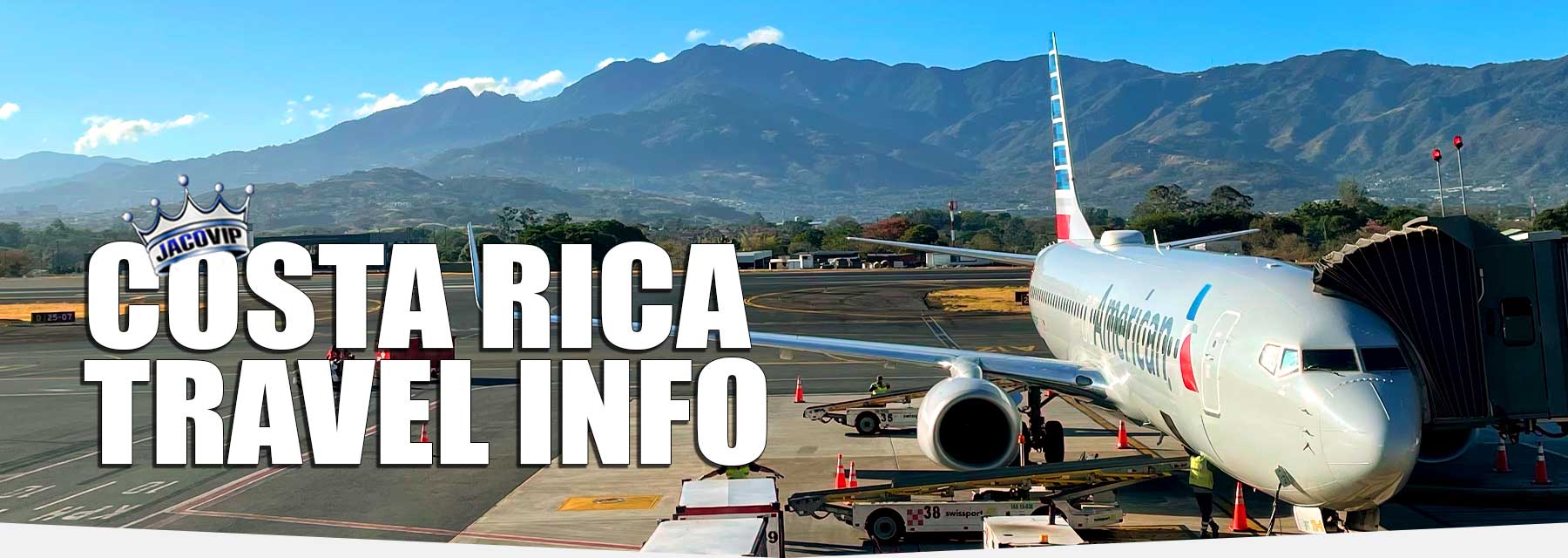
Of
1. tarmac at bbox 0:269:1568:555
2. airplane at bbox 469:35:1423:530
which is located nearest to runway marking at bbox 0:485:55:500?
tarmac at bbox 0:269:1568:555

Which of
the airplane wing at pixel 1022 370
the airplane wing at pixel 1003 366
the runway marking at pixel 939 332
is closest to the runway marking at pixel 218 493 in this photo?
the airplane wing at pixel 1003 366

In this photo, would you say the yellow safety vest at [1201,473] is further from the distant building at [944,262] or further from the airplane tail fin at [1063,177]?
the distant building at [944,262]

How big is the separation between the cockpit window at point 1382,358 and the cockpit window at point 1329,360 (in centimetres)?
12

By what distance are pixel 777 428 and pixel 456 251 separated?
145 metres

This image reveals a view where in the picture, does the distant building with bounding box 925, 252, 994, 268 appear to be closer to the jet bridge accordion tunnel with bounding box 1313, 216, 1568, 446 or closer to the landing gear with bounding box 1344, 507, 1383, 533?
the jet bridge accordion tunnel with bounding box 1313, 216, 1568, 446

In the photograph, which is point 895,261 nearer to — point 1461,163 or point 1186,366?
point 1461,163

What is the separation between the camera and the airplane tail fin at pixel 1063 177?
3400 cm

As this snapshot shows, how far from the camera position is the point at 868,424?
89.7ft

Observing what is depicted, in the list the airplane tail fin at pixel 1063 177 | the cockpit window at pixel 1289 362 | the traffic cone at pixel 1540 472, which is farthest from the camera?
the airplane tail fin at pixel 1063 177

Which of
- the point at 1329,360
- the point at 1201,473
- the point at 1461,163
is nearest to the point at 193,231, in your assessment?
the point at 1201,473

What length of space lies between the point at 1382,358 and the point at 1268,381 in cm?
122

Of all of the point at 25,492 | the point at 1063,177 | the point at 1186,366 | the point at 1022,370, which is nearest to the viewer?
the point at 1186,366

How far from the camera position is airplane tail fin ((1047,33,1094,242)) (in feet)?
112

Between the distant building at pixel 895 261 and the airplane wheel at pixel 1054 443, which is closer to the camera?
the airplane wheel at pixel 1054 443
